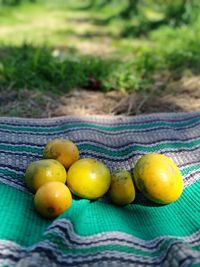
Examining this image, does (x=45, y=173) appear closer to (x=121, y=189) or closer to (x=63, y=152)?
(x=63, y=152)

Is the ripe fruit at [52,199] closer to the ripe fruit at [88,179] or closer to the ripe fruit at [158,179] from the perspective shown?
the ripe fruit at [88,179]

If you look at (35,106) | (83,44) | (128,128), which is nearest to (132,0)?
(83,44)

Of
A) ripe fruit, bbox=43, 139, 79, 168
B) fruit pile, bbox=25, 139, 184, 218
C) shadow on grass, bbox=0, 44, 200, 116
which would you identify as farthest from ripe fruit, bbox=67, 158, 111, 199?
shadow on grass, bbox=0, 44, 200, 116

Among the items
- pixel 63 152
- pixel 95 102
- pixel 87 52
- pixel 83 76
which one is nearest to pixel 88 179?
pixel 63 152

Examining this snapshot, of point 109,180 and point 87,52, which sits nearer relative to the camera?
point 109,180

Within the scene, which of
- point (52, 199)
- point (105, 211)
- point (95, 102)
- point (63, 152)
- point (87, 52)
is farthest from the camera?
point (87, 52)

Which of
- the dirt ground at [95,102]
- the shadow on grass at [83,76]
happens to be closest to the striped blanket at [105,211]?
the dirt ground at [95,102]

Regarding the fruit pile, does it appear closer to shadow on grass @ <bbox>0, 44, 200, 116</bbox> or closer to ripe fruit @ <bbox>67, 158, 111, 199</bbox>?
ripe fruit @ <bbox>67, 158, 111, 199</bbox>
